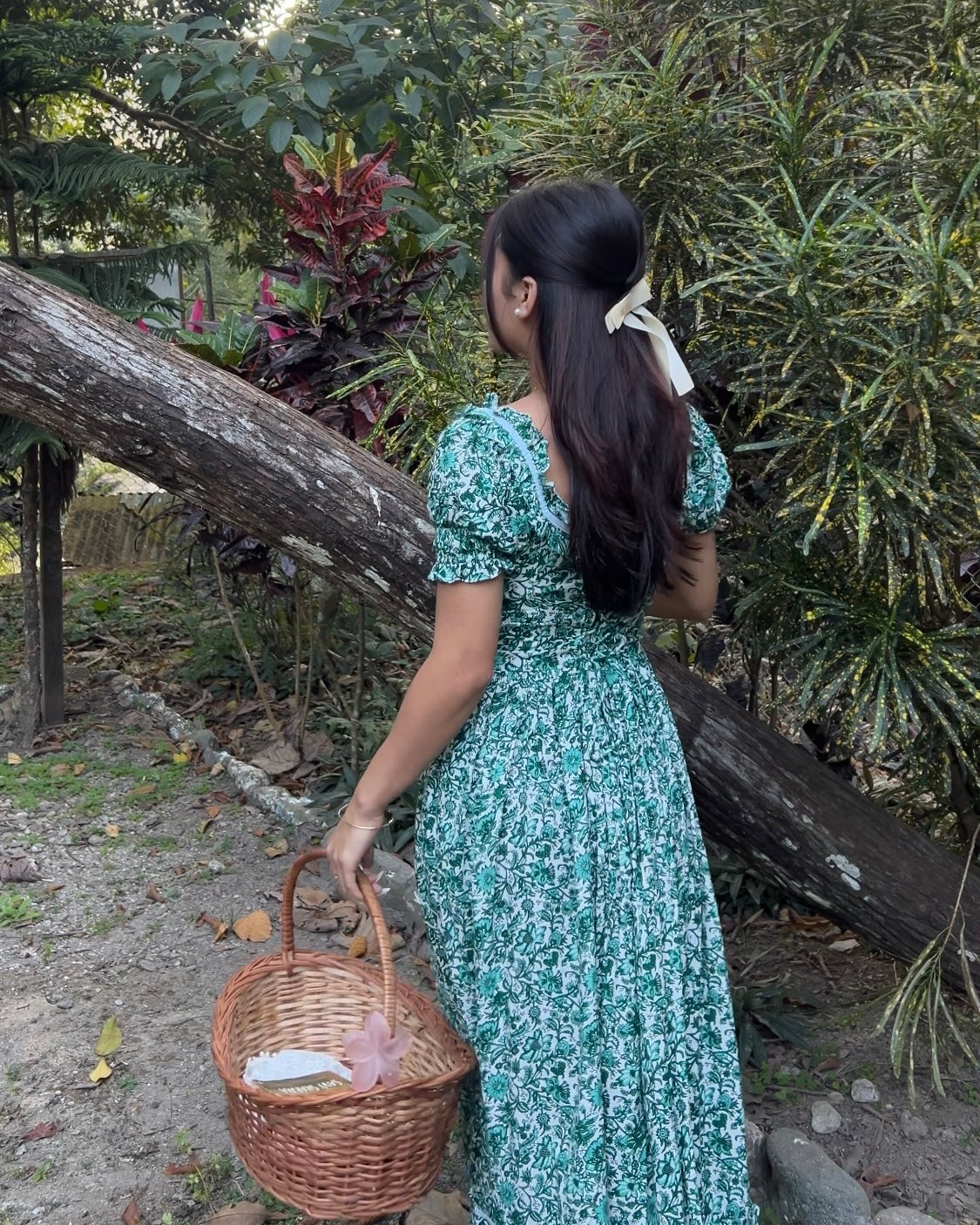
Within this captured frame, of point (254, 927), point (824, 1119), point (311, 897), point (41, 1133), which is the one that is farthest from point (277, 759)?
point (824, 1119)

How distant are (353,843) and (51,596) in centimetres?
330

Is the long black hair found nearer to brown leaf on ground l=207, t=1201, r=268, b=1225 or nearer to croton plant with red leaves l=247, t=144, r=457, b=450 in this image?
brown leaf on ground l=207, t=1201, r=268, b=1225

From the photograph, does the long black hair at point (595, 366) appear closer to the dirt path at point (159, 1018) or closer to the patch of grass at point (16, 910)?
the dirt path at point (159, 1018)

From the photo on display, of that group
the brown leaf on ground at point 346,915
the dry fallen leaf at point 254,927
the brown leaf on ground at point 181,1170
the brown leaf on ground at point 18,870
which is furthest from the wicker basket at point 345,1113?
the brown leaf on ground at point 18,870

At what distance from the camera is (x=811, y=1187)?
2115mm

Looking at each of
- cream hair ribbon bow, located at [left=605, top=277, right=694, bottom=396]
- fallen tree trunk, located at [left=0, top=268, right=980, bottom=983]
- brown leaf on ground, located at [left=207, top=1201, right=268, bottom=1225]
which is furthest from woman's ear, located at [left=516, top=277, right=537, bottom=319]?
brown leaf on ground, located at [left=207, top=1201, right=268, bottom=1225]

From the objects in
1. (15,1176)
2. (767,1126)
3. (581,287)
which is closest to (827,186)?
(581,287)

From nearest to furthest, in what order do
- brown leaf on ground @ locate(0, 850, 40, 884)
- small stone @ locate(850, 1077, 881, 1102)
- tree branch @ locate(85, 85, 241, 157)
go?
small stone @ locate(850, 1077, 881, 1102) < brown leaf on ground @ locate(0, 850, 40, 884) < tree branch @ locate(85, 85, 241, 157)

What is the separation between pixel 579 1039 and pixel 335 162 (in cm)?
264

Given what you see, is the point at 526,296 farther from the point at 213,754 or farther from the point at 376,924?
the point at 213,754

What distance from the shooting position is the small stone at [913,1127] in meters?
2.39

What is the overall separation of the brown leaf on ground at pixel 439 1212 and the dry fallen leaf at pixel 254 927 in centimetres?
115

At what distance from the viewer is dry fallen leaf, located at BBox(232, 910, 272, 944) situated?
126 inches

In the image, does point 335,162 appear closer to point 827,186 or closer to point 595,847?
point 827,186
